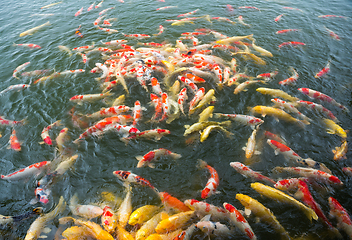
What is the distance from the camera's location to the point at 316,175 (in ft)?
14.4

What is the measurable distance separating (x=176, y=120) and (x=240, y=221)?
3.17m

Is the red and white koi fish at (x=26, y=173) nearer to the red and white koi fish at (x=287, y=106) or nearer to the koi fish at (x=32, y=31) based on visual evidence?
the red and white koi fish at (x=287, y=106)

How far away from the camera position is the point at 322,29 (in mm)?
10312

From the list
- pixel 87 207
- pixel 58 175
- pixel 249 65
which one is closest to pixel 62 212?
pixel 87 207

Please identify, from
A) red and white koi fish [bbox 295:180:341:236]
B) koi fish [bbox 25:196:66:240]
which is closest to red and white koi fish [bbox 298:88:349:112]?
red and white koi fish [bbox 295:180:341:236]

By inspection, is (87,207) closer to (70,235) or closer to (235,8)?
(70,235)

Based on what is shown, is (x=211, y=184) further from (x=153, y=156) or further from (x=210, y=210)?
(x=153, y=156)

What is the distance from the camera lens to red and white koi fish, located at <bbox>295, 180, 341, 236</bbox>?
3.77 meters

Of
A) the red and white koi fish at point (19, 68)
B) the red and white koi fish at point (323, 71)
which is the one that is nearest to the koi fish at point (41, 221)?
the red and white koi fish at point (19, 68)

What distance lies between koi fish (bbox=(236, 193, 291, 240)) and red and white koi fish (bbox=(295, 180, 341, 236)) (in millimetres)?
799

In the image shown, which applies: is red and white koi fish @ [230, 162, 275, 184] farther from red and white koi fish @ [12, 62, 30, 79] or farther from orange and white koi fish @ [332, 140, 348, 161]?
red and white koi fish @ [12, 62, 30, 79]

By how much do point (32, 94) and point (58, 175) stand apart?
161 inches

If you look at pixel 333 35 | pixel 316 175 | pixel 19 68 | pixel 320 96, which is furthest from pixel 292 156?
pixel 19 68

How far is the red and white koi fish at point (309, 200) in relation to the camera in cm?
377
